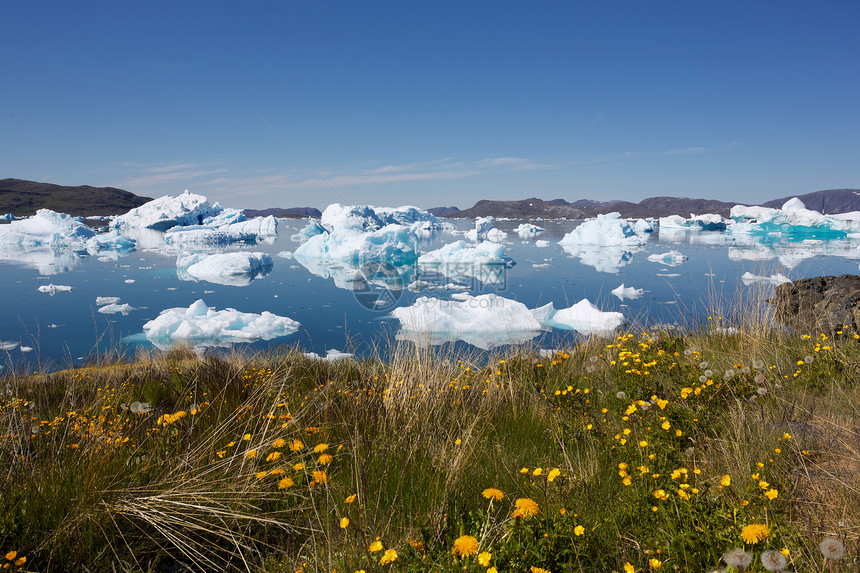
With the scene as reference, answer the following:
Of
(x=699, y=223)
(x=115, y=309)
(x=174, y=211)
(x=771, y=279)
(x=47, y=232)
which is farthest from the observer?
(x=699, y=223)

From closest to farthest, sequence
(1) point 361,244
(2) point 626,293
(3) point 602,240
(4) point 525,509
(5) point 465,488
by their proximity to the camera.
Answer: (4) point 525,509 → (5) point 465,488 → (2) point 626,293 → (1) point 361,244 → (3) point 602,240

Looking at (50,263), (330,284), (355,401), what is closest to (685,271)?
(330,284)

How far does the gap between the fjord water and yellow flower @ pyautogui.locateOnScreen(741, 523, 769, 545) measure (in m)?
6.74

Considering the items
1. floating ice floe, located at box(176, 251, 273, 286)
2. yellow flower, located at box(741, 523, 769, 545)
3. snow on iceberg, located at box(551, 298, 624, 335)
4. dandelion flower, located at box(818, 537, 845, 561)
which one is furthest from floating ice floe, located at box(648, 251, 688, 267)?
dandelion flower, located at box(818, 537, 845, 561)

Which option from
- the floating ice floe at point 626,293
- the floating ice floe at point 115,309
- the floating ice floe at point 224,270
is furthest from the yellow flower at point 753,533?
the floating ice floe at point 224,270

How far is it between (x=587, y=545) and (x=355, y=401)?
2005mm

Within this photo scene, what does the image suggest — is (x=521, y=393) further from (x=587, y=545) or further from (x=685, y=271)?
(x=685, y=271)

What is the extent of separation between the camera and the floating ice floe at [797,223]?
1805 inches

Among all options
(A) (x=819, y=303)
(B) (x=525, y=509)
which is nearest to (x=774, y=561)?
(B) (x=525, y=509)

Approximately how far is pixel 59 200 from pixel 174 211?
106179 millimetres

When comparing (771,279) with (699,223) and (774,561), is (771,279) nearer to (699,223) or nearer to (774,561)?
(774,561)

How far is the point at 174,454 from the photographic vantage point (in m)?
2.51

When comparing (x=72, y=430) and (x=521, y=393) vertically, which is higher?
(x=72, y=430)

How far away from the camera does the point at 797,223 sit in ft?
154
